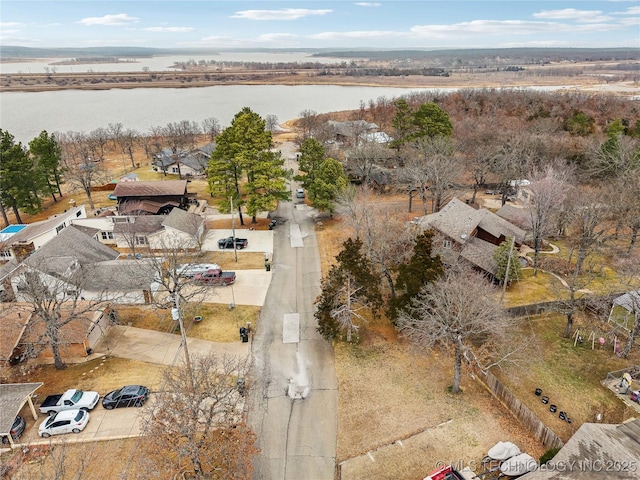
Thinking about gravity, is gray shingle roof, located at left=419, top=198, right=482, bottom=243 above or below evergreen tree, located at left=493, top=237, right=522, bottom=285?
above

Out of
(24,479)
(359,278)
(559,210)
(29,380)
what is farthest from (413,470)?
(559,210)

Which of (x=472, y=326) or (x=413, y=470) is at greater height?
(x=472, y=326)

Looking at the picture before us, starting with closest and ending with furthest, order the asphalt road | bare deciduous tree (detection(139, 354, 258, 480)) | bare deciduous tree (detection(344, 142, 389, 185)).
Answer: bare deciduous tree (detection(139, 354, 258, 480)) → the asphalt road → bare deciduous tree (detection(344, 142, 389, 185))

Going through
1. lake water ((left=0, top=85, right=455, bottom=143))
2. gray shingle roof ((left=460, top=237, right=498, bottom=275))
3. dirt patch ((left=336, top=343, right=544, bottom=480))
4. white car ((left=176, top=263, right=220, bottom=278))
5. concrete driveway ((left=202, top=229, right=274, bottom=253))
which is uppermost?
lake water ((left=0, top=85, right=455, bottom=143))

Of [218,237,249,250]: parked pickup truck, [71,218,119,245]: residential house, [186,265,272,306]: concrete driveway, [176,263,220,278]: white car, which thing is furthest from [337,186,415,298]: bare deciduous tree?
[71,218,119,245]: residential house

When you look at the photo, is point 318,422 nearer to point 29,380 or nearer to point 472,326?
point 472,326

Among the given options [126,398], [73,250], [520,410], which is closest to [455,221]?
[520,410]

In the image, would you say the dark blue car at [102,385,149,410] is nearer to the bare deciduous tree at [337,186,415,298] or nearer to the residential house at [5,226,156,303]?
the residential house at [5,226,156,303]
